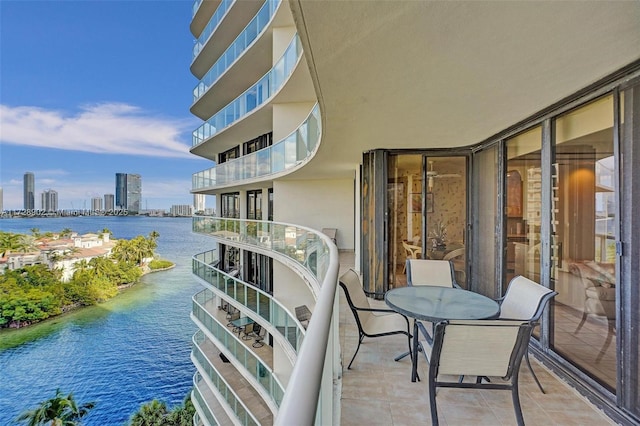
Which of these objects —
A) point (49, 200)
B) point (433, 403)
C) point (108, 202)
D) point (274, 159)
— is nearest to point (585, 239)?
point (433, 403)

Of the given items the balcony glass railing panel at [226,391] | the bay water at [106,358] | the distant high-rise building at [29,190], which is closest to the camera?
the balcony glass railing panel at [226,391]

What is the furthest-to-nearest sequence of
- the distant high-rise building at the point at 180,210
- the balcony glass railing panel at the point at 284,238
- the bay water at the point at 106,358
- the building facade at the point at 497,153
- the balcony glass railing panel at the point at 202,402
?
the distant high-rise building at the point at 180,210
the bay water at the point at 106,358
the balcony glass railing panel at the point at 202,402
the balcony glass railing panel at the point at 284,238
the building facade at the point at 497,153

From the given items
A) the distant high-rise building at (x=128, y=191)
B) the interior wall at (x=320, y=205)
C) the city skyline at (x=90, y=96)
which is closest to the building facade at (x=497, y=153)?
the interior wall at (x=320, y=205)

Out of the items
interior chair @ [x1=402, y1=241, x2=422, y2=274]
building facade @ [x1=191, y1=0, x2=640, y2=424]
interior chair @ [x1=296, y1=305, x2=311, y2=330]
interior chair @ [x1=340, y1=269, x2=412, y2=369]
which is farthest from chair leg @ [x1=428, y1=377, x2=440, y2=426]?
interior chair @ [x1=296, y1=305, x2=311, y2=330]

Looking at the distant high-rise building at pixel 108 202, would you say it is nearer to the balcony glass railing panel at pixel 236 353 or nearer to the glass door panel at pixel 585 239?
the balcony glass railing panel at pixel 236 353

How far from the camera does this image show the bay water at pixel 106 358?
16.5 m

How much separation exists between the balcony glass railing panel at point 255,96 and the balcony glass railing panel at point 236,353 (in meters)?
7.87

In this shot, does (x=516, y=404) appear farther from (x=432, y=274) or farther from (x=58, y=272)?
(x=58, y=272)

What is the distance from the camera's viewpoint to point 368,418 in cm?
236

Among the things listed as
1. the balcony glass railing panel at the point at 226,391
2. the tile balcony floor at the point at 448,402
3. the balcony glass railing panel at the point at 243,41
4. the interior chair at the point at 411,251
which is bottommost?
the balcony glass railing panel at the point at 226,391

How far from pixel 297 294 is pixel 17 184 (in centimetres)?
6587

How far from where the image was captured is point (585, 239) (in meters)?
2.88

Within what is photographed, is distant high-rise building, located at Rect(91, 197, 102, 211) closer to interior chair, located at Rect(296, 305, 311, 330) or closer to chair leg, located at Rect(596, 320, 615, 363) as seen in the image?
interior chair, located at Rect(296, 305, 311, 330)

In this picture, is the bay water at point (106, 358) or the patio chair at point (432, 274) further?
the bay water at point (106, 358)
